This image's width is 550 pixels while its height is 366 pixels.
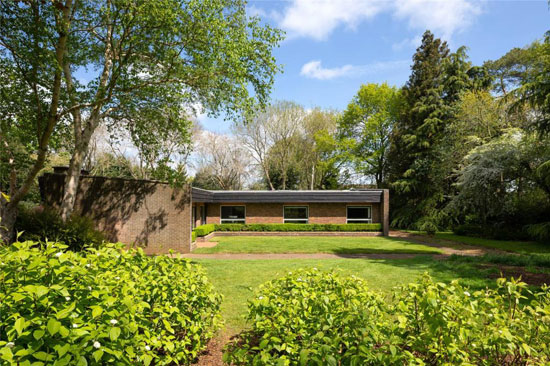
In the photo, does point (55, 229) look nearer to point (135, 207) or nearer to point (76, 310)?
point (135, 207)

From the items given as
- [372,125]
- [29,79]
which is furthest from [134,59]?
[372,125]

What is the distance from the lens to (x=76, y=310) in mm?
2270

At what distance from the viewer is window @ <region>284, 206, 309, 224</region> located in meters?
24.6

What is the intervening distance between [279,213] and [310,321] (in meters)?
21.3

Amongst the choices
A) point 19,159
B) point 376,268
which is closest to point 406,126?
point 376,268

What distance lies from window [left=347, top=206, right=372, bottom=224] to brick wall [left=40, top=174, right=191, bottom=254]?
1373 cm

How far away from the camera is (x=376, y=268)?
10.4 meters

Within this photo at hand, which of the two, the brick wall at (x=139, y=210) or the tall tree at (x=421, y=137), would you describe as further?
the tall tree at (x=421, y=137)

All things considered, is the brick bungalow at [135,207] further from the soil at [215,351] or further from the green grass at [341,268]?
the soil at [215,351]

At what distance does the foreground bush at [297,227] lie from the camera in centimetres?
2350

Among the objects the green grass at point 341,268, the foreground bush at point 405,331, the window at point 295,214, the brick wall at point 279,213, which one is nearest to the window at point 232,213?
the brick wall at point 279,213

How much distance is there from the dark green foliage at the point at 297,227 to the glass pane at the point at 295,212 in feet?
3.71

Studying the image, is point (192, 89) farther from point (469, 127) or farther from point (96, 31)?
point (469, 127)

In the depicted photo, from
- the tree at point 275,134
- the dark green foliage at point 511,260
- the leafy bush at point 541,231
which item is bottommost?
the dark green foliage at point 511,260
